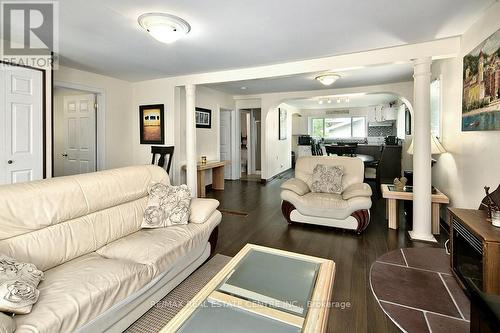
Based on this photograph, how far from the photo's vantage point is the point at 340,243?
120 inches

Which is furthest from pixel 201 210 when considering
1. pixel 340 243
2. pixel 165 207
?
pixel 340 243

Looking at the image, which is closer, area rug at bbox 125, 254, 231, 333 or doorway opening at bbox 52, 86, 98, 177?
area rug at bbox 125, 254, 231, 333

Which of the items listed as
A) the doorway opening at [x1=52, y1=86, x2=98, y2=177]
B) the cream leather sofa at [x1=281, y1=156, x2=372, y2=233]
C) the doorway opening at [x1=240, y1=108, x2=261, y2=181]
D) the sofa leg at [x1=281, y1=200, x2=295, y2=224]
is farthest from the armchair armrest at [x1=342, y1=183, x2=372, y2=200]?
the doorway opening at [x1=240, y1=108, x2=261, y2=181]

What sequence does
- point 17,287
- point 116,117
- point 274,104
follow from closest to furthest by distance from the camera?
point 17,287, point 116,117, point 274,104

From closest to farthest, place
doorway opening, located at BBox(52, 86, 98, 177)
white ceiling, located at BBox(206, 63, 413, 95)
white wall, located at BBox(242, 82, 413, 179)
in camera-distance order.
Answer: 1. white ceiling, located at BBox(206, 63, 413, 95)
2. doorway opening, located at BBox(52, 86, 98, 177)
3. white wall, located at BBox(242, 82, 413, 179)

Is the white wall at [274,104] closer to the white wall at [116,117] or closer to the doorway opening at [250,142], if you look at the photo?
the doorway opening at [250,142]

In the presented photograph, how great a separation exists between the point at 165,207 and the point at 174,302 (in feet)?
2.74

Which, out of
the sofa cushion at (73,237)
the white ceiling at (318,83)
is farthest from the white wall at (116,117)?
the sofa cushion at (73,237)

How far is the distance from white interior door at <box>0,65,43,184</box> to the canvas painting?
15.7ft

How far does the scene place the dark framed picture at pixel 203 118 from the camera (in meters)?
5.75

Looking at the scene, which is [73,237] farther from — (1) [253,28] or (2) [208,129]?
(2) [208,129]

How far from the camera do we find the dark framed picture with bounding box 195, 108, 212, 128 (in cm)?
575

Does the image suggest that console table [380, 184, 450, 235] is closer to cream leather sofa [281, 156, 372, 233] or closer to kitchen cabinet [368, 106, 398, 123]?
cream leather sofa [281, 156, 372, 233]

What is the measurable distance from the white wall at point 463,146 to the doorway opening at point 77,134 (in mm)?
5457
